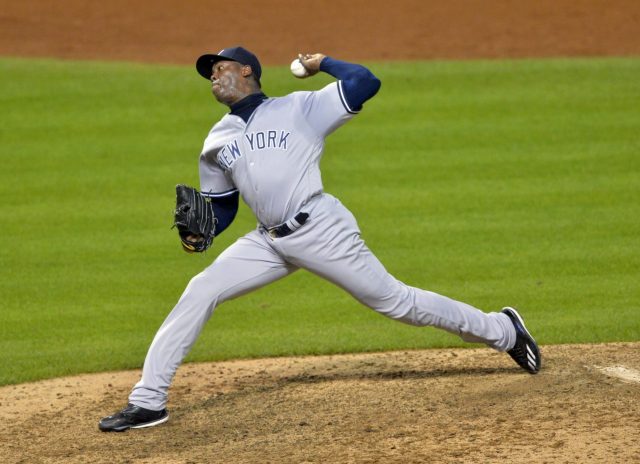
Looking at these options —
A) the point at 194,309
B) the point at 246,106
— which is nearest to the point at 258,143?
the point at 246,106

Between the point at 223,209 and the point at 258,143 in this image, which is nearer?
the point at 258,143

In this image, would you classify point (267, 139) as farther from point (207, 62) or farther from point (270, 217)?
point (207, 62)

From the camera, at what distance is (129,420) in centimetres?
541

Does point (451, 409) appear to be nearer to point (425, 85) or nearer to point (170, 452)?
point (170, 452)

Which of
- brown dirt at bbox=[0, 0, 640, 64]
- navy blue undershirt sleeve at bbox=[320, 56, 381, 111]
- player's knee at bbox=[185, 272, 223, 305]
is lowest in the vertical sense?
player's knee at bbox=[185, 272, 223, 305]

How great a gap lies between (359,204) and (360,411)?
4400 mm

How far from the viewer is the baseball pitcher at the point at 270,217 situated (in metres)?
5.34

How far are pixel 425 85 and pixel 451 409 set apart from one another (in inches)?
309

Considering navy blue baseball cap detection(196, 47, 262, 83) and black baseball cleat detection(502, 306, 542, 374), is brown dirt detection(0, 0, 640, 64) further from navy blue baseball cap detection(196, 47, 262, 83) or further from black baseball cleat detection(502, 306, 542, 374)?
black baseball cleat detection(502, 306, 542, 374)

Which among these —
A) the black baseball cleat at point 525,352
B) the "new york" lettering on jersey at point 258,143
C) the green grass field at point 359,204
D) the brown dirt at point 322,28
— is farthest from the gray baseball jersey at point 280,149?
the brown dirt at point 322,28

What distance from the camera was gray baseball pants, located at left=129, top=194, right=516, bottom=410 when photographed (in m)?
5.37

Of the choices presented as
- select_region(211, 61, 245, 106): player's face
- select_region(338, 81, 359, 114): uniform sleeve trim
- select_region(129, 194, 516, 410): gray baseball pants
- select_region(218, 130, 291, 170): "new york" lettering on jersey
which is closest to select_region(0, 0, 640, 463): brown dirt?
select_region(129, 194, 516, 410): gray baseball pants

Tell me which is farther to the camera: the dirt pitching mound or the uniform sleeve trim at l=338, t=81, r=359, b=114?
the uniform sleeve trim at l=338, t=81, r=359, b=114

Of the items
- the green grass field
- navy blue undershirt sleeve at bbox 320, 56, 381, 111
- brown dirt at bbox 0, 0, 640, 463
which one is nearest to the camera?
brown dirt at bbox 0, 0, 640, 463
